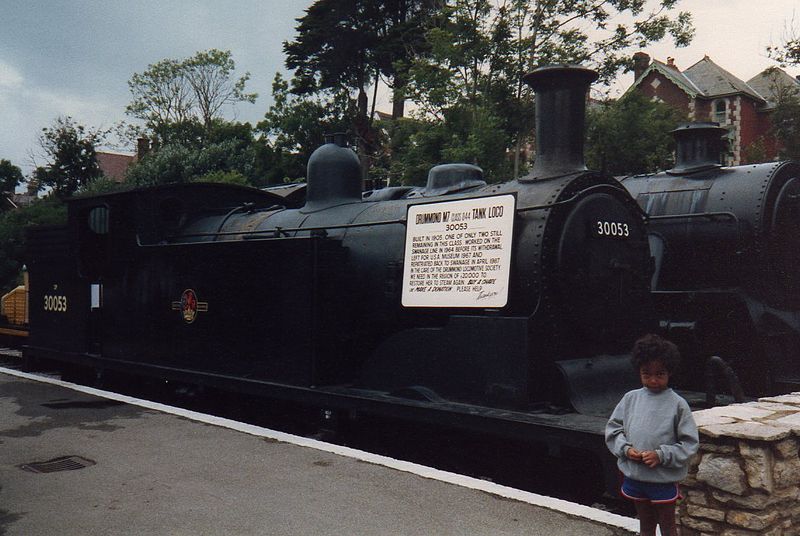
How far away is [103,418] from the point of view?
7.03 metres

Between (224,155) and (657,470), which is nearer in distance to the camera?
(657,470)

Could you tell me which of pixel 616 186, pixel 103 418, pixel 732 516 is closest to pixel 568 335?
pixel 616 186

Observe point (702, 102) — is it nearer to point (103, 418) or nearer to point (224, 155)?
point (224, 155)

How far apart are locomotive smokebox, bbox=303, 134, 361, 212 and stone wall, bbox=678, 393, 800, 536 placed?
4947 mm

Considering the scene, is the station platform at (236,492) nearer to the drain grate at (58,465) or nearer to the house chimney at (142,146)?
the drain grate at (58,465)

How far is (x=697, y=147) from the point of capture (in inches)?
325

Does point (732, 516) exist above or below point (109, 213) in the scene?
below

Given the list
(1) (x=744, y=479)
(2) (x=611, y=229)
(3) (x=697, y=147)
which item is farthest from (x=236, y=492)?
(3) (x=697, y=147)

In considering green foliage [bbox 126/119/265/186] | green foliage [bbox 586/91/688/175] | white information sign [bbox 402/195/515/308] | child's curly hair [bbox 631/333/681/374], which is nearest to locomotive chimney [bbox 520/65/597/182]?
white information sign [bbox 402/195/515/308]

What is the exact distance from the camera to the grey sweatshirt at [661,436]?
303 centimetres

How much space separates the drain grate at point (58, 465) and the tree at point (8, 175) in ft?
146

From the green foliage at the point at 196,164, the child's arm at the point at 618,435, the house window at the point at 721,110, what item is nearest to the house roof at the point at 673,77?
the house window at the point at 721,110

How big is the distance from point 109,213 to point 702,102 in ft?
117

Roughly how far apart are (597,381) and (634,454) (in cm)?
240
